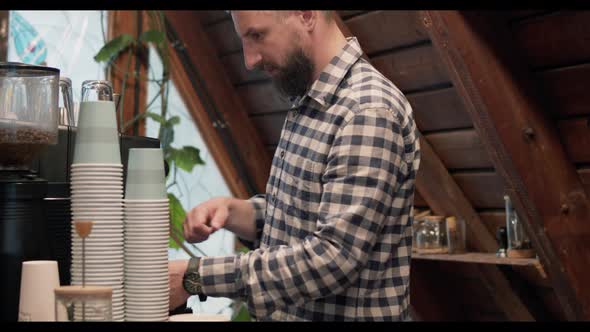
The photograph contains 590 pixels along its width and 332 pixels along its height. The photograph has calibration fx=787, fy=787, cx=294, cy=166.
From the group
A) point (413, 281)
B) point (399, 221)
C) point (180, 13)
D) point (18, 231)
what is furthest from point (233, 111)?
point (18, 231)

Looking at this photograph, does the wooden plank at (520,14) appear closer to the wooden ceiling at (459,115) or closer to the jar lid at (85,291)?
the wooden ceiling at (459,115)

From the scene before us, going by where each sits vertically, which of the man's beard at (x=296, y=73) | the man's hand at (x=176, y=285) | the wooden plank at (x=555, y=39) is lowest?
the man's hand at (x=176, y=285)

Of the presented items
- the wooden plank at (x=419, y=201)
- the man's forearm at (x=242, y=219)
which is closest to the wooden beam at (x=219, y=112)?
the wooden plank at (x=419, y=201)

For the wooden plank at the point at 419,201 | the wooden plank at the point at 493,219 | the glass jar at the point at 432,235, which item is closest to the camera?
the wooden plank at the point at 493,219

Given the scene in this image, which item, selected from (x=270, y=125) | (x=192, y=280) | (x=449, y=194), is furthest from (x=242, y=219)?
(x=270, y=125)

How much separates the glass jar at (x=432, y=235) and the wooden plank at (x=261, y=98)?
86 cm

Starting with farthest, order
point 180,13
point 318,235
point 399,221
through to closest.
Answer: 1. point 180,13
2. point 399,221
3. point 318,235

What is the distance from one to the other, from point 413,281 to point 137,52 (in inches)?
68.3

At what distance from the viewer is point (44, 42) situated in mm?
3660

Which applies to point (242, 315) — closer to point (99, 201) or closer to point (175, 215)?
point (175, 215)

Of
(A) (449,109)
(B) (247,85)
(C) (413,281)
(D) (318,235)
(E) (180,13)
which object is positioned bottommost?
(C) (413,281)

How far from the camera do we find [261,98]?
3867mm

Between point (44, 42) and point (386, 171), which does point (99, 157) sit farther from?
point (44, 42)

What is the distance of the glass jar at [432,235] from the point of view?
3280 millimetres
